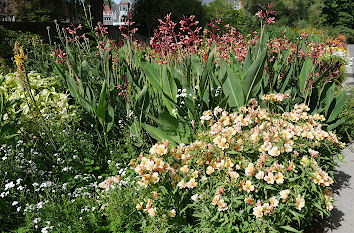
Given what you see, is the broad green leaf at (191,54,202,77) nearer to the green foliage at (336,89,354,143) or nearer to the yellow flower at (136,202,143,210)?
the yellow flower at (136,202,143,210)

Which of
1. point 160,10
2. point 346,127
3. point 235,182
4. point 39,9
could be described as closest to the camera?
point 235,182

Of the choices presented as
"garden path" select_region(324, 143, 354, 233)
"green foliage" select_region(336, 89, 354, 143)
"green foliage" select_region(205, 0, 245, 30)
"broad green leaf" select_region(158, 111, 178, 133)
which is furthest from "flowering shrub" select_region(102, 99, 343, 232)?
"green foliage" select_region(205, 0, 245, 30)

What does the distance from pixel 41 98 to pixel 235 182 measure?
3026 millimetres

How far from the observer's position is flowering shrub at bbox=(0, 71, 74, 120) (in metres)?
3.75

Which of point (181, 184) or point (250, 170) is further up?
point (250, 170)

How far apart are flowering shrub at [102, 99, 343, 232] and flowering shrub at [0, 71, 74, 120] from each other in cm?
185

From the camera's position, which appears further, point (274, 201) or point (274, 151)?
point (274, 151)

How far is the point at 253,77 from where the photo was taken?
118 inches

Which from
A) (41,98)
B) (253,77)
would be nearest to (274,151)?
(253,77)

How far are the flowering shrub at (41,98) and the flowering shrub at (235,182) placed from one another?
1851mm

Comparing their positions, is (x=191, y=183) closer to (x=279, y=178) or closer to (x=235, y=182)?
(x=235, y=182)

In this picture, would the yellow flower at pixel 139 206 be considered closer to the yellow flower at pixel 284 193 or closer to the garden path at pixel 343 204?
the yellow flower at pixel 284 193

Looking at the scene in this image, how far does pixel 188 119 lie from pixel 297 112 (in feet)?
3.30

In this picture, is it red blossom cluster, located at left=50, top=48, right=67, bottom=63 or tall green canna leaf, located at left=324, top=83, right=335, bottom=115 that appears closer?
tall green canna leaf, located at left=324, top=83, right=335, bottom=115
